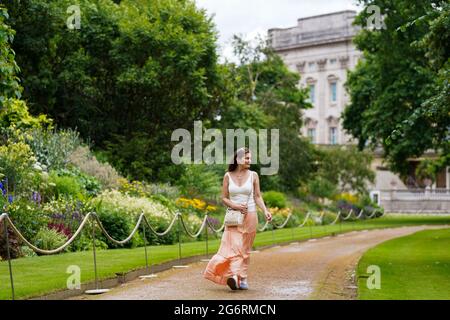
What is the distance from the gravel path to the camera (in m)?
12.8

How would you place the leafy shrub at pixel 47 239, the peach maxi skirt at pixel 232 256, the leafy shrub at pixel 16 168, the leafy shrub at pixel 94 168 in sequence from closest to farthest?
the peach maxi skirt at pixel 232 256
the leafy shrub at pixel 47 239
the leafy shrub at pixel 16 168
the leafy shrub at pixel 94 168

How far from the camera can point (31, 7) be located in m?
29.6

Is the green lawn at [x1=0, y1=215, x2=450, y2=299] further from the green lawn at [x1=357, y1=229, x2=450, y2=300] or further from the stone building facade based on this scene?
the stone building facade

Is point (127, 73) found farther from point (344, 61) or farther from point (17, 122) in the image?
point (344, 61)

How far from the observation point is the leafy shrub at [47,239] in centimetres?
1842

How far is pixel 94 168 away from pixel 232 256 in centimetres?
1518

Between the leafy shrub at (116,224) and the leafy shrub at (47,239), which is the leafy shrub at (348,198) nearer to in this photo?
the leafy shrub at (116,224)

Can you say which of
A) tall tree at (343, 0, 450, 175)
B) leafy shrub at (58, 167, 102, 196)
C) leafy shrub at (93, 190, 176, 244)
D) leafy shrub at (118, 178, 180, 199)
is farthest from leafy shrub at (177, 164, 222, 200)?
leafy shrub at (93, 190, 176, 244)

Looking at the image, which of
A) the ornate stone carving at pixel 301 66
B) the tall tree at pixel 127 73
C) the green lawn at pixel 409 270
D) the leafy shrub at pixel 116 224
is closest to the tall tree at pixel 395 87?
the tall tree at pixel 127 73

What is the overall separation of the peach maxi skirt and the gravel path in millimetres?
259

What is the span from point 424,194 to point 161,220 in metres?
51.6

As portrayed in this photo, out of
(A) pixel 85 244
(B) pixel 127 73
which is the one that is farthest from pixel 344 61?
(A) pixel 85 244

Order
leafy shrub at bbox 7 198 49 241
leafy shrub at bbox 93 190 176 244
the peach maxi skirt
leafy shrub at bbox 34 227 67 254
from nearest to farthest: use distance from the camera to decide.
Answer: the peach maxi skirt, leafy shrub at bbox 34 227 67 254, leafy shrub at bbox 7 198 49 241, leafy shrub at bbox 93 190 176 244

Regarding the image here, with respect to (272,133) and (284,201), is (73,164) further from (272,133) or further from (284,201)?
(272,133)
